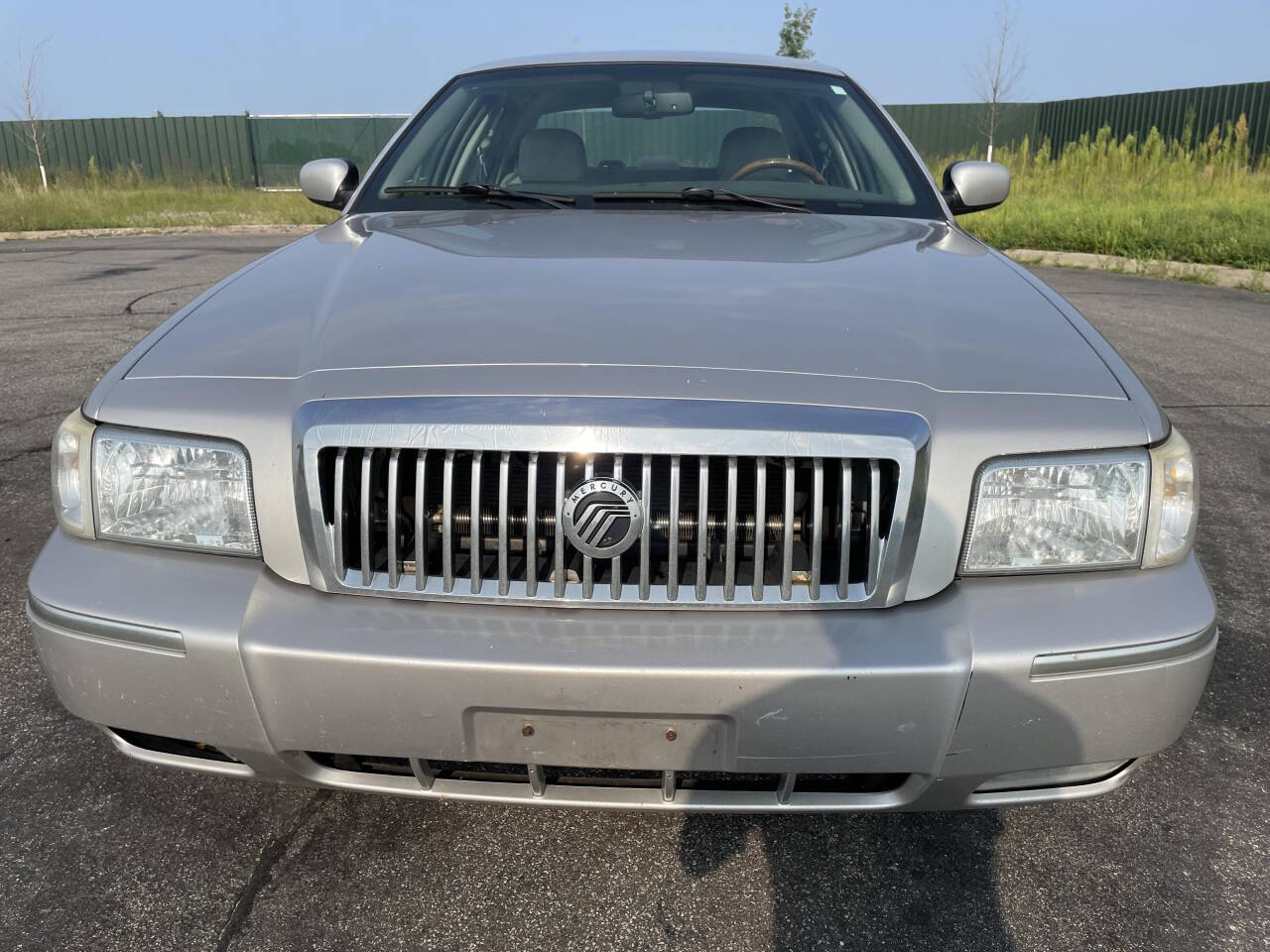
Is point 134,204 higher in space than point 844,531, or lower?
lower

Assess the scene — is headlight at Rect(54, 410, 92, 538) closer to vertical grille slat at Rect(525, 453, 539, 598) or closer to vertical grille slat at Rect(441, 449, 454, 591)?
vertical grille slat at Rect(441, 449, 454, 591)

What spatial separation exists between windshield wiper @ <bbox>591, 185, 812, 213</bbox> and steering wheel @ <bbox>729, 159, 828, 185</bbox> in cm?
29

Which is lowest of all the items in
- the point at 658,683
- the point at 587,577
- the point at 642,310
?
the point at 658,683

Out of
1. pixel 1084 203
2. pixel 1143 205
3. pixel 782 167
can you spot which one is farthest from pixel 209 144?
pixel 782 167

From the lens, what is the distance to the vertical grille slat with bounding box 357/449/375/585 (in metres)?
1.58

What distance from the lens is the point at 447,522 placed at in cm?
158

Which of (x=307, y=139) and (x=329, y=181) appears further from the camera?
(x=307, y=139)

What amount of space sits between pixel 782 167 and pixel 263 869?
240 centimetres

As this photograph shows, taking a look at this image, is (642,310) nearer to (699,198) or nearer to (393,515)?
(393,515)

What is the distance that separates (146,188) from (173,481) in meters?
22.7

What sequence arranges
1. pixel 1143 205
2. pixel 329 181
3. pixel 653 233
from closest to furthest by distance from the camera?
pixel 653 233 → pixel 329 181 → pixel 1143 205

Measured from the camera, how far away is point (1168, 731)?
164 cm

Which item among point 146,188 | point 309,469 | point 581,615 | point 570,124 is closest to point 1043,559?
point 581,615

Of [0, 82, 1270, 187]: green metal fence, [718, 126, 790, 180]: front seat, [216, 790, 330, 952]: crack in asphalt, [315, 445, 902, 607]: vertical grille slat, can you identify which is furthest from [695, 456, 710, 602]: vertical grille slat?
[0, 82, 1270, 187]: green metal fence
